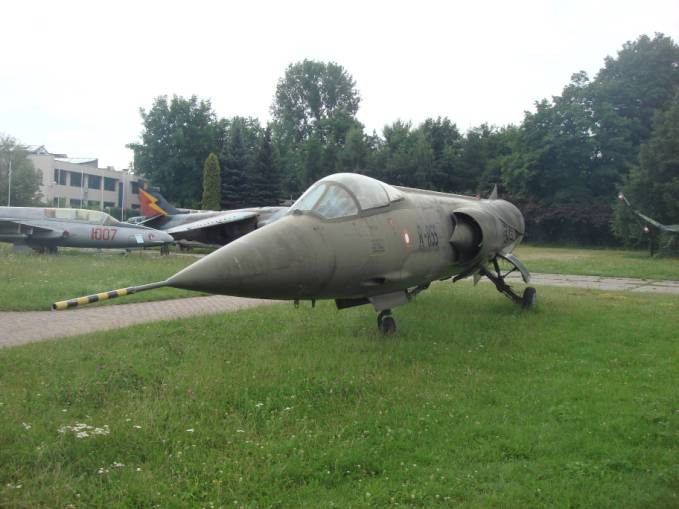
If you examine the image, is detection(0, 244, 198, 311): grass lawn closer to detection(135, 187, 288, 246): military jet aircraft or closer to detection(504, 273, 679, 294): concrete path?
detection(135, 187, 288, 246): military jet aircraft

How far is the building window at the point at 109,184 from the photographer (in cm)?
7319

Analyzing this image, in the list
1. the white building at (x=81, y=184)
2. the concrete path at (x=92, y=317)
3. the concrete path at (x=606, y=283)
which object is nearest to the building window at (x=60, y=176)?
the white building at (x=81, y=184)

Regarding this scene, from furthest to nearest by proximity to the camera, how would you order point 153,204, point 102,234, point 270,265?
point 153,204
point 102,234
point 270,265

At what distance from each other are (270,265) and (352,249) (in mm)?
1199

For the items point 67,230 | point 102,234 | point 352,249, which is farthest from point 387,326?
point 67,230

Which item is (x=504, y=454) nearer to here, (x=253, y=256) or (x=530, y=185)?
(x=253, y=256)

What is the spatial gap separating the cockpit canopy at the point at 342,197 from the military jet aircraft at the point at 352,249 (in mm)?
12

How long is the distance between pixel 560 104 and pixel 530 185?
24.4 feet

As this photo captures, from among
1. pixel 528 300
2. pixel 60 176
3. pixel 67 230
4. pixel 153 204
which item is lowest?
pixel 528 300

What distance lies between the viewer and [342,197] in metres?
6.38

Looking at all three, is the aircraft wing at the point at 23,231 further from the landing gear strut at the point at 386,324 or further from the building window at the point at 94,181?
the building window at the point at 94,181

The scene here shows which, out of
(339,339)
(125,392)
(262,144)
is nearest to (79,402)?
(125,392)

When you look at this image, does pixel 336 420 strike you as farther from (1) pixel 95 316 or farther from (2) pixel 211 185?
(2) pixel 211 185

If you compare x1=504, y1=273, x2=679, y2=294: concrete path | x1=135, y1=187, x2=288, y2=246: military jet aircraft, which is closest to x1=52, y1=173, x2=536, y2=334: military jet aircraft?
x1=504, y1=273, x2=679, y2=294: concrete path
